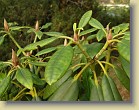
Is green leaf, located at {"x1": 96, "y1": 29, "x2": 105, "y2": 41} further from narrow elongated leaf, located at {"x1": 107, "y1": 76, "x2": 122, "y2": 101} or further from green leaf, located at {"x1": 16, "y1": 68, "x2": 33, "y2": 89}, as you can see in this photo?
green leaf, located at {"x1": 16, "y1": 68, "x2": 33, "y2": 89}

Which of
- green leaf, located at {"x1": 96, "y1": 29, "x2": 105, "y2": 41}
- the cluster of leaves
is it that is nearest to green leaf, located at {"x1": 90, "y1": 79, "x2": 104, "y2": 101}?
the cluster of leaves

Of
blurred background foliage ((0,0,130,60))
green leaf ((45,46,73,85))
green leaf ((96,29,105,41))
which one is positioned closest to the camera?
green leaf ((45,46,73,85))

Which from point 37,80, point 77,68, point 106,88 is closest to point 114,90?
point 106,88

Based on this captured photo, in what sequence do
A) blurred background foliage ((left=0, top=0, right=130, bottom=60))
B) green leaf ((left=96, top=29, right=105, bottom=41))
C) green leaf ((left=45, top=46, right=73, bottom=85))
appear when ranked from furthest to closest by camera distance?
1. blurred background foliage ((left=0, top=0, right=130, bottom=60))
2. green leaf ((left=96, top=29, right=105, bottom=41))
3. green leaf ((left=45, top=46, right=73, bottom=85))

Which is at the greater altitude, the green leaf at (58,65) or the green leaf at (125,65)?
the green leaf at (58,65)

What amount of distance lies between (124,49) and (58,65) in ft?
0.61

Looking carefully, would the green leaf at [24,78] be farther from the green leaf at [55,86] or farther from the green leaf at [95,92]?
the green leaf at [95,92]

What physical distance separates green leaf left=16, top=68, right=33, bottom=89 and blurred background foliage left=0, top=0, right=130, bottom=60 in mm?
380

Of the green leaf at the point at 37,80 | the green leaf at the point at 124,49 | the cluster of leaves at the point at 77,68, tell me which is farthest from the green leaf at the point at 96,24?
the green leaf at the point at 37,80

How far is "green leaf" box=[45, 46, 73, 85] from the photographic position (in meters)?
0.75

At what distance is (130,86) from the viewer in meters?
0.95

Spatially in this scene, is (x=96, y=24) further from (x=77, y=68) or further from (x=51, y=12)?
(x=51, y=12)

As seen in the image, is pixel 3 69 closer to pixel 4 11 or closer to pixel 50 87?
pixel 50 87

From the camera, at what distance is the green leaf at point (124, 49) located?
778 millimetres
